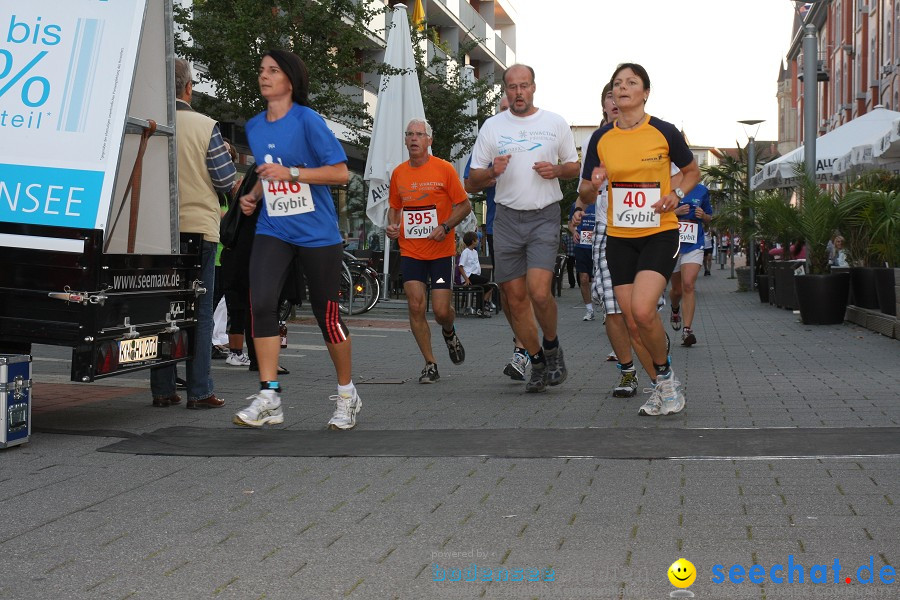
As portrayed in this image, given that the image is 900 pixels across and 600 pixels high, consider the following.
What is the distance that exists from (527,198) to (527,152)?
314 millimetres

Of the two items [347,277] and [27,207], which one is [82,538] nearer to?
[27,207]

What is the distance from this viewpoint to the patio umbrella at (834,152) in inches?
827

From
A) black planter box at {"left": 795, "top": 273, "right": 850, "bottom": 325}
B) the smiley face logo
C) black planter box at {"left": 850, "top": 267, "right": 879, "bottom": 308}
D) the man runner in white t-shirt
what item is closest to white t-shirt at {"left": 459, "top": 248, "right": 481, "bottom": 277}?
black planter box at {"left": 795, "top": 273, "right": 850, "bottom": 325}

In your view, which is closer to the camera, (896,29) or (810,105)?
(810,105)

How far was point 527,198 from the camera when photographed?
27.4 ft

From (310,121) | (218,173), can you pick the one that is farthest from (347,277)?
(310,121)

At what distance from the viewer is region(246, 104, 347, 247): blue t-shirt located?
6.55 meters

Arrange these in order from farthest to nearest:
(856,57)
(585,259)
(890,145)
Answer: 1. (856,57)
2. (585,259)
3. (890,145)

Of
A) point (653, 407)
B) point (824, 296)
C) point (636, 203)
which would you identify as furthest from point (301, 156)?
point (824, 296)

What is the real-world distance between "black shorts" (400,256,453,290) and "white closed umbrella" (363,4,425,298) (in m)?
8.48

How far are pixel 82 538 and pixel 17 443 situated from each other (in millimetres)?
1937

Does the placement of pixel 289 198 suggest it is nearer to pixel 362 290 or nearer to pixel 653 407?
pixel 653 407

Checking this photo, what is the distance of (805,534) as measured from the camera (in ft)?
13.2

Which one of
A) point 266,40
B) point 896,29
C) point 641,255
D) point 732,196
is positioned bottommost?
point 641,255
